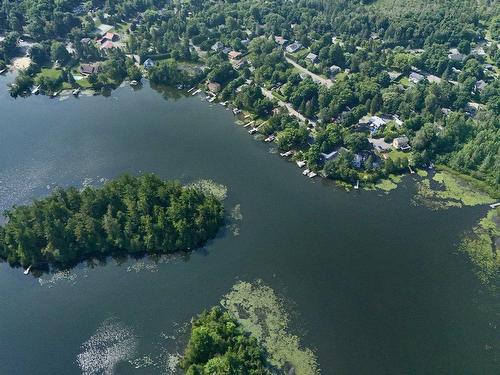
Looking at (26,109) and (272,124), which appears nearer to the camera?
(272,124)

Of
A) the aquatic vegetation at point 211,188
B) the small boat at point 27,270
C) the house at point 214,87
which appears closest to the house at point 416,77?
the house at point 214,87

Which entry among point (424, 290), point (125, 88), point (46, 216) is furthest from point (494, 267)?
point (125, 88)

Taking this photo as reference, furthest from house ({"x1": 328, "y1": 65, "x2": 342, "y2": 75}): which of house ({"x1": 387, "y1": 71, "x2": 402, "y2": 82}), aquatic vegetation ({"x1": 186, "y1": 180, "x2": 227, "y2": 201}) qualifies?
aquatic vegetation ({"x1": 186, "y1": 180, "x2": 227, "y2": 201})

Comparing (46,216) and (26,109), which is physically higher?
(46,216)

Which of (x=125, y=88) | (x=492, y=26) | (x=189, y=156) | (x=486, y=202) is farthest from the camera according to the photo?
(x=492, y=26)

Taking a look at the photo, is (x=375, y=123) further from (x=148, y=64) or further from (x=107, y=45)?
(x=107, y=45)

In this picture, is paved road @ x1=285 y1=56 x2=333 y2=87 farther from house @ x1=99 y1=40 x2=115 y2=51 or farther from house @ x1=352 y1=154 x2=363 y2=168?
house @ x1=99 y1=40 x2=115 y2=51

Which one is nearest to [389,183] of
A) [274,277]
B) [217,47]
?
[274,277]

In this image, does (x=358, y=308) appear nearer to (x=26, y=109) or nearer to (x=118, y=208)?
(x=118, y=208)
